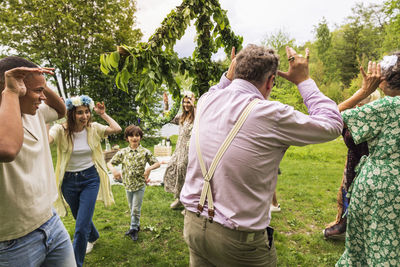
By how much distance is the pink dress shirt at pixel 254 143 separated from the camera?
1479 mm

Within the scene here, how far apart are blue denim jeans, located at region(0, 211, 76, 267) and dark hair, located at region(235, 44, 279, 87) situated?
1.83m

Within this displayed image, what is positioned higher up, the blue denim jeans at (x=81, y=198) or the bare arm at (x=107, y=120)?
the bare arm at (x=107, y=120)

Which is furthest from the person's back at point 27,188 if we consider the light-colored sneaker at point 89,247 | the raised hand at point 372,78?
the raised hand at point 372,78

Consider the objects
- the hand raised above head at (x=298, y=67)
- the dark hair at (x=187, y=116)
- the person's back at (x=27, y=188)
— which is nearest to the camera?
the person's back at (x=27, y=188)

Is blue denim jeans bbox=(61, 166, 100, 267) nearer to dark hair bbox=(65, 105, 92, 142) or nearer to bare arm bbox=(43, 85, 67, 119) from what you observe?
dark hair bbox=(65, 105, 92, 142)

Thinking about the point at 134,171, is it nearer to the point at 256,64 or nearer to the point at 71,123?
the point at 71,123

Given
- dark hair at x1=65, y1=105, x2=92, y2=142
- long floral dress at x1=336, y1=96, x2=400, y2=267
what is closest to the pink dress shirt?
long floral dress at x1=336, y1=96, x2=400, y2=267

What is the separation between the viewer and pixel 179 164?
5141 millimetres

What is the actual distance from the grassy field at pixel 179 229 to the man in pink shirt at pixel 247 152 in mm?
2615

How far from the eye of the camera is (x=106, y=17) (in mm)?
15305

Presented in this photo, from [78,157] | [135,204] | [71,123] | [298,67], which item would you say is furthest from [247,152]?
[135,204]

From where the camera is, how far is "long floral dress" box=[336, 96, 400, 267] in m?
2.08

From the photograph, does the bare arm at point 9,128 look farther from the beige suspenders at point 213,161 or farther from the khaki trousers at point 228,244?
the khaki trousers at point 228,244

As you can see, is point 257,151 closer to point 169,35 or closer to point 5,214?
point 5,214
